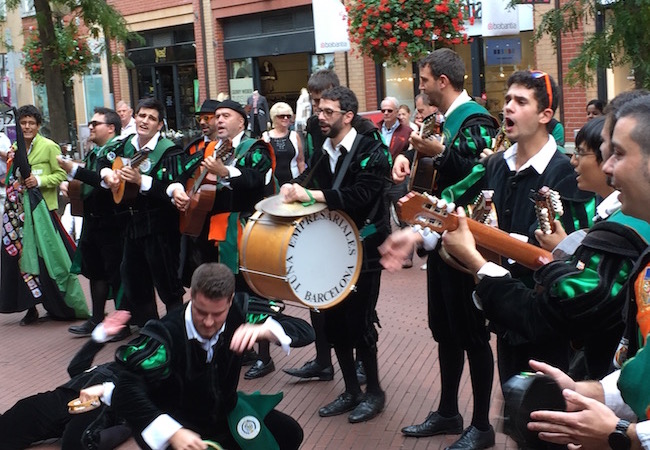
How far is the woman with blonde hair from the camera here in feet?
37.3

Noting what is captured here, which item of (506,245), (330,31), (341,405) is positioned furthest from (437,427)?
(330,31)

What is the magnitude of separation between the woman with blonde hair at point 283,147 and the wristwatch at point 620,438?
9.21 meters

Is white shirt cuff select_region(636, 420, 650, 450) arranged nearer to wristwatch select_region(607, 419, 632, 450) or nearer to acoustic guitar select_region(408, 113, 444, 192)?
wristwatch select_region(607, 419, 632, 450)

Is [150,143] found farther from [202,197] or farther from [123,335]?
[123,335]

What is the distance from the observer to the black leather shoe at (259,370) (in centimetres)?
662

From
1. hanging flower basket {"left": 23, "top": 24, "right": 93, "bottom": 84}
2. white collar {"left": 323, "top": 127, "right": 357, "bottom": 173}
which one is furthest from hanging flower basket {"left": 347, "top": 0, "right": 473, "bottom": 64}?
white collar {"left": 323, "top": 127, "right": 357, "bottom": 173}

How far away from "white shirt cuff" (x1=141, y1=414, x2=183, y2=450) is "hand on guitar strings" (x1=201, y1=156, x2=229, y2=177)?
9.15 feet

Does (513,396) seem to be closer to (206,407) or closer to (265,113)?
(206,407)

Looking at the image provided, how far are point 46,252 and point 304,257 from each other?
4321 millimetres

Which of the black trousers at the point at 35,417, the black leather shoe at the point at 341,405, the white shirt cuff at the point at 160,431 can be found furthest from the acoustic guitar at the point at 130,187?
the white shirt cuff at the point at 160,431

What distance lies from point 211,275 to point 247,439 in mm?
790

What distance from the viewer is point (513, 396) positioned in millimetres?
2406

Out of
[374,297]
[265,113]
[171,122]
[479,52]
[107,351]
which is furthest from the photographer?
[171,122]

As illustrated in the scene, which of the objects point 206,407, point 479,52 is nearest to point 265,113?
point 479,52
